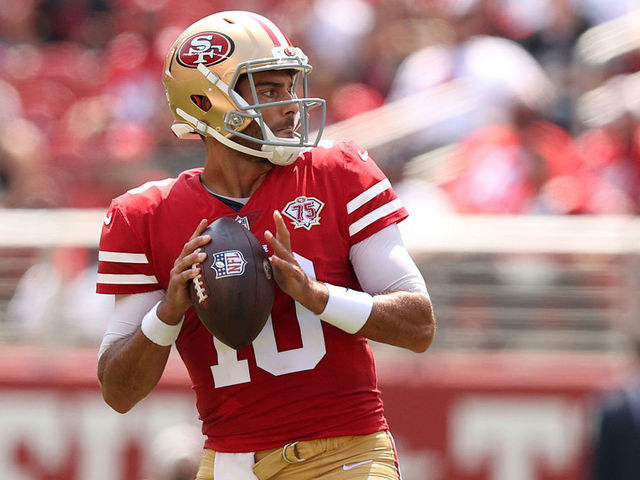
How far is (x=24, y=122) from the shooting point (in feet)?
29.5

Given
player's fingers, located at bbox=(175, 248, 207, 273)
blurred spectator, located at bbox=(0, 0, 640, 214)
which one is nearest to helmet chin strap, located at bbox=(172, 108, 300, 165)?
player's fingers, located at bbox=(175, 248, 207, 273)

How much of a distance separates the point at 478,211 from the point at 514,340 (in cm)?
93

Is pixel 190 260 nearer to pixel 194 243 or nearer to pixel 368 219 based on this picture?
pixel 194 243

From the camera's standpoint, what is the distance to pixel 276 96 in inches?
124

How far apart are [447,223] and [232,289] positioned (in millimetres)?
3483

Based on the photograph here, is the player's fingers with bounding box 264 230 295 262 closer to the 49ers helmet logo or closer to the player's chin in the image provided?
the player's chin

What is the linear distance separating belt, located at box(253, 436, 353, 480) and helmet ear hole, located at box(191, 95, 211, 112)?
3.00 feet

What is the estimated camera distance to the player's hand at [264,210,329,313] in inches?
111

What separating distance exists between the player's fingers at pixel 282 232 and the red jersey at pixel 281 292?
0.16 metres

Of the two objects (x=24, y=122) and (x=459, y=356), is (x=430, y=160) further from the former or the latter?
(x=24, y=122)

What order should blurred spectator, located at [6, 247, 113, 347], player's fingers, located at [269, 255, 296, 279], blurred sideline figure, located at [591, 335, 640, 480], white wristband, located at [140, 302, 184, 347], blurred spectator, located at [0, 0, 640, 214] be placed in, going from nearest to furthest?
player's fingers, located at [269, 255, 296, 279]
white wristband, located at [140, 302, 184, 347]
blurred sideline figure, located at [591, 335, 640, 480]
blurred spectator, located at [6, 247, 113, 347]
blurred spectator, located at [0, 0, 640, 214]

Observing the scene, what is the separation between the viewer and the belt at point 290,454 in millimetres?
2982

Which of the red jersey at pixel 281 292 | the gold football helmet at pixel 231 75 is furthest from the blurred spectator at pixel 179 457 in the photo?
the gold football helmet at pixel 231 75

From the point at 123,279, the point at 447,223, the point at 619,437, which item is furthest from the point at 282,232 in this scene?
the point at 447,223
